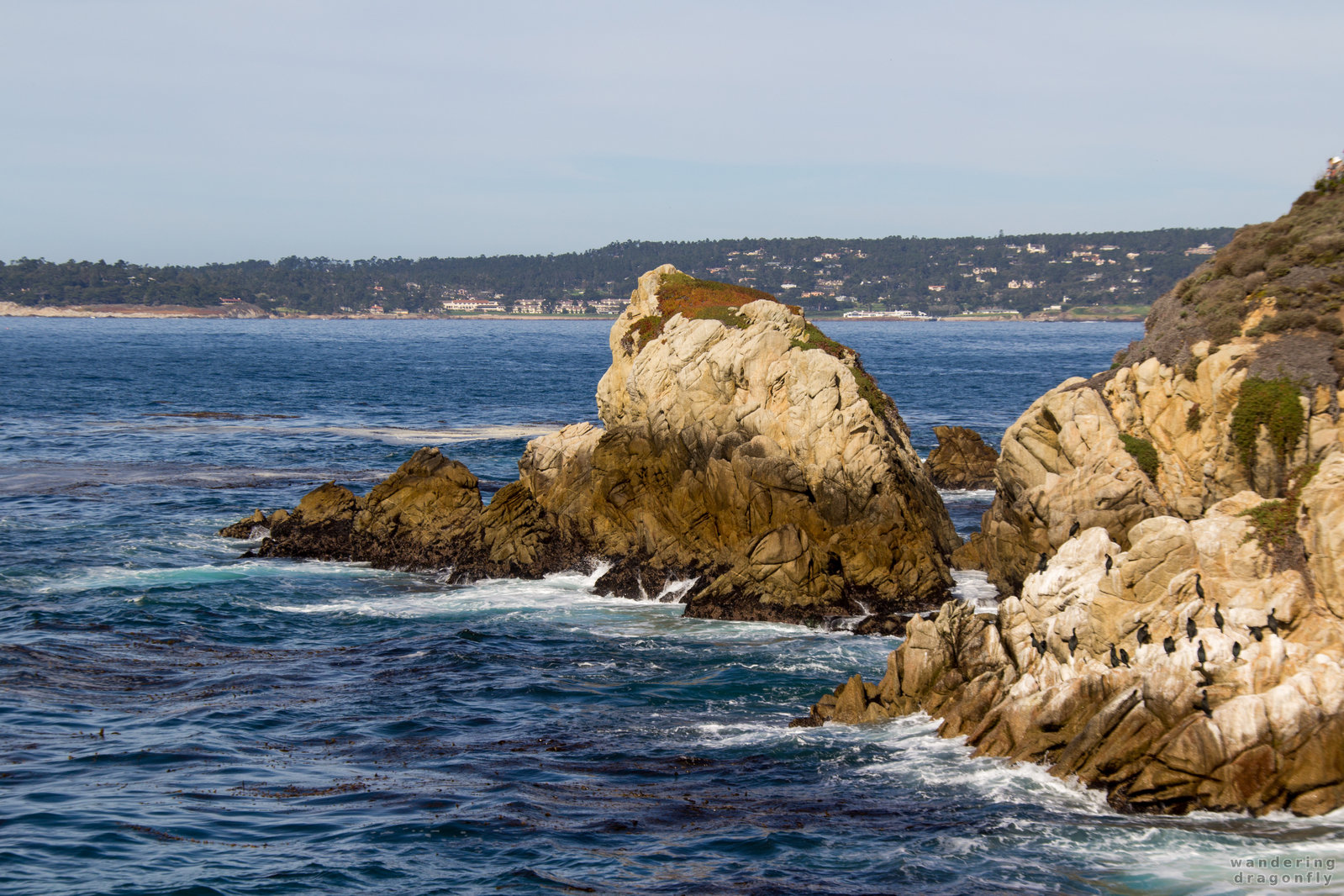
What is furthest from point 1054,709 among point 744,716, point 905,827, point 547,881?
point 547,881

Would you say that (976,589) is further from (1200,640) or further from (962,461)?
(962,461)

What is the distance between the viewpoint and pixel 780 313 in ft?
119

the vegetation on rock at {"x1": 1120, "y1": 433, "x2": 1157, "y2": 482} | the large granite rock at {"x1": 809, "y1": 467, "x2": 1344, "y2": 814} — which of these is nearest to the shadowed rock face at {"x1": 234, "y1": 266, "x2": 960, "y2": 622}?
the vegetation on rock at {"x1": 1120, "y1": 433, "x2": 1157, "y2": 482}

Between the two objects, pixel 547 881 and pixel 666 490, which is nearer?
pixel 547 881

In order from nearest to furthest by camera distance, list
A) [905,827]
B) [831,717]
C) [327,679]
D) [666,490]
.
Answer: [905,827]
[831,717]
[327,679]
[666,490]

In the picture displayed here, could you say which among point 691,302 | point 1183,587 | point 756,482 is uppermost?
point 691,302

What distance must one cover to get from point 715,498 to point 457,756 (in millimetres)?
14190

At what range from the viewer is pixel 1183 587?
18766mm

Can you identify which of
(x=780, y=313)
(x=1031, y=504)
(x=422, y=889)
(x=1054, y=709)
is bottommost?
(x=422, y=889)

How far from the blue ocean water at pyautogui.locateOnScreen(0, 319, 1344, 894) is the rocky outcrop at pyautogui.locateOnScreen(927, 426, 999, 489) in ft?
69.5

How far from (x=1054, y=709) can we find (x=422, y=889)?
34.0ft

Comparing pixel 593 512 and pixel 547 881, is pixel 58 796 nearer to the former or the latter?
pixel 547 881

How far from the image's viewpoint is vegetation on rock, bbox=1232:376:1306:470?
84.2ft

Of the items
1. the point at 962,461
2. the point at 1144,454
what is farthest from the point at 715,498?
the point at 962,461
